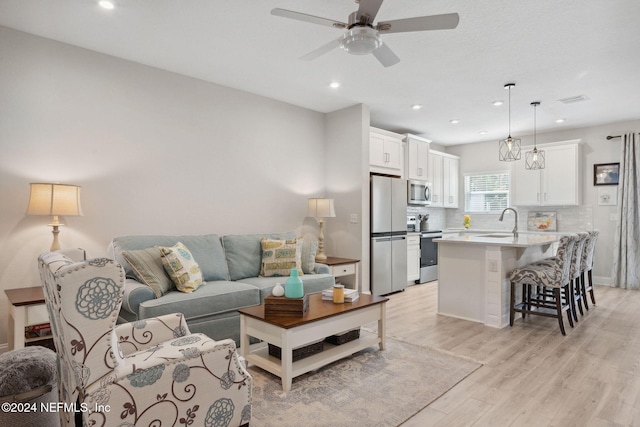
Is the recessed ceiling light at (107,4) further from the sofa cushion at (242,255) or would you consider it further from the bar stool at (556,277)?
the bar stool at (556,277)

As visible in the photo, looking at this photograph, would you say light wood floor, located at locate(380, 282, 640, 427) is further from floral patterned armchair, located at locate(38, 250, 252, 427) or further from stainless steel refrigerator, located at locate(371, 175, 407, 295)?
floral patterned armchair, located at locate(38, 250, 252, 427)

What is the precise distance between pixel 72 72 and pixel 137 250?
1709 millimetres

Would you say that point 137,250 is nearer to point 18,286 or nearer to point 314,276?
point 18,286

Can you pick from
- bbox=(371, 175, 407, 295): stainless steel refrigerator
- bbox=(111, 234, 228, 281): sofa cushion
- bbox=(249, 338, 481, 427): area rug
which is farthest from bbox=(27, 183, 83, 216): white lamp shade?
bbox=(371, 175, 407, 295): stainless steel refrigerator

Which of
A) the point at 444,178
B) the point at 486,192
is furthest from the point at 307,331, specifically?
the point at 486,192

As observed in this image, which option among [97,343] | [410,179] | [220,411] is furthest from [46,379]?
[410,179]

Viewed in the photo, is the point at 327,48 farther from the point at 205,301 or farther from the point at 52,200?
the point at 52,200

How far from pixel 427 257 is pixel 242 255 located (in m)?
3.68

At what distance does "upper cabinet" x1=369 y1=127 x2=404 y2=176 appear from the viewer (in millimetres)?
5262

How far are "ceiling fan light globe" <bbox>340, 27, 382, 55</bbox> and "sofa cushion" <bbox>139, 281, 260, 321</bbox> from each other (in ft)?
7.16

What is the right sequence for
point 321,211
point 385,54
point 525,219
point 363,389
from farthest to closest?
point 525,219
point 321,211
point 385,54
point 363,389

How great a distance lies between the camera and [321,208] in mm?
4754

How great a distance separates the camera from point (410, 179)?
6102mm

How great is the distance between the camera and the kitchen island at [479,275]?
378cm
